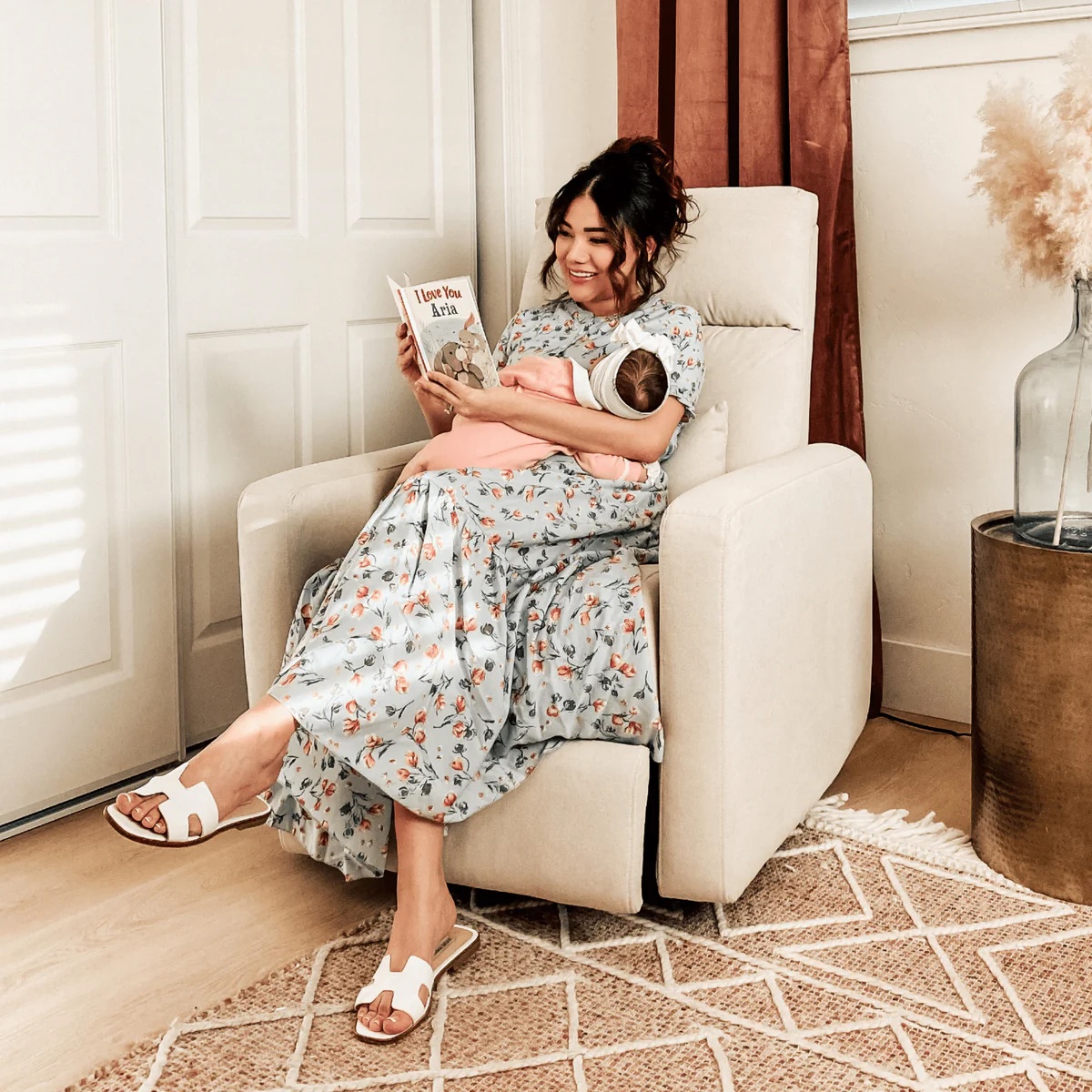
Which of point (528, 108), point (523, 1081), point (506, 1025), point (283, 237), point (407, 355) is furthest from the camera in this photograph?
point (528, 108)

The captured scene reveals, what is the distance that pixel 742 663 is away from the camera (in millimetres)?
1591

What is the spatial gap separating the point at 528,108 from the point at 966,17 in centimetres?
92

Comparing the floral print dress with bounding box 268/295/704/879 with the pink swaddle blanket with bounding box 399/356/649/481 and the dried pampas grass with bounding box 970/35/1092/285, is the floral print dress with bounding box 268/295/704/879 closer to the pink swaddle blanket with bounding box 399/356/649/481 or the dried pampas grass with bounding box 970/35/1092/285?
the pink swaddle blanket with bounding box 399/356/649/481

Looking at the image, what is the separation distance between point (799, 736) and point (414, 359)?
2.66ft

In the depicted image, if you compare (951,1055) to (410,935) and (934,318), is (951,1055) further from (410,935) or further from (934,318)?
(934,318)

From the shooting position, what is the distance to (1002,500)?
2.35m

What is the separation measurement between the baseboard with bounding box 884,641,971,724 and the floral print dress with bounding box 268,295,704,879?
945mm

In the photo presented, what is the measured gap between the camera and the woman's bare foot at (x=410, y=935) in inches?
57.7

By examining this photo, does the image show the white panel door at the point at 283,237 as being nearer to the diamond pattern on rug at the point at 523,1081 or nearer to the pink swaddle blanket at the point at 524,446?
the pink swaddle blanket at the point at 524,446

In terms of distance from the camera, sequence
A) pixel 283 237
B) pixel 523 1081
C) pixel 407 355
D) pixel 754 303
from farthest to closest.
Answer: pixel 283 237 → pixel 754 303 → pixel 407 355 → pixel 523 1081

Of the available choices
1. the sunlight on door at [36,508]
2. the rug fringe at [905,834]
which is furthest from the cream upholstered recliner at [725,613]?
the sunlight on door at [36,508]

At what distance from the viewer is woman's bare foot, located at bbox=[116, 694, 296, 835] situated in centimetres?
144

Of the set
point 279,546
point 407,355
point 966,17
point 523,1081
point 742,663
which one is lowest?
point 523,1081

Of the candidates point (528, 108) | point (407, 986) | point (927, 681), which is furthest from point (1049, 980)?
point (528, 108)
